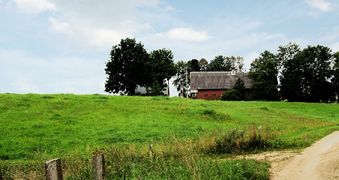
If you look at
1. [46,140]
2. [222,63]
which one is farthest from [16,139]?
[222,63]

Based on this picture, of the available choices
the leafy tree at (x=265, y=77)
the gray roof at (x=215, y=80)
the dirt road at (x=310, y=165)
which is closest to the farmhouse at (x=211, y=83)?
the gray roof at (x=215, y=80)

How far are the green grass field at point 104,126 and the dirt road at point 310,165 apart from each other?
8.54ft

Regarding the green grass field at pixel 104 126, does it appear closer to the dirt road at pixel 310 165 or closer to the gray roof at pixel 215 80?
the dirt road at pixel 310 165

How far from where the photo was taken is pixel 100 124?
99.0ft

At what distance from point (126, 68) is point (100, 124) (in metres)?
53.2

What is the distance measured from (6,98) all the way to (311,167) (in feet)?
92.0

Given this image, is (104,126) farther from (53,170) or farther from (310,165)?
(53,170)

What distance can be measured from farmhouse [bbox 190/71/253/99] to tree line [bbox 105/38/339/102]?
9.24 meters

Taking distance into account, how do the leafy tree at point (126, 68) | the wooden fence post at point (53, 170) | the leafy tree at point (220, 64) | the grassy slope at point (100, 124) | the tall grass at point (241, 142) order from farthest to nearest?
the leafy tree at point (220, 64) → the leafy tree at point (126, 68) → the grassy slope at point (100, 124) → the tall grass at point (241, 142) → the wooden fence post at point (53, 170)

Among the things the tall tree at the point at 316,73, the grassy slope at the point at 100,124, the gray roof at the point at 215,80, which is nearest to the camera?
the grassy slope at the point at 100,124

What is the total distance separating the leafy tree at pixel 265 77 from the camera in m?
86.8

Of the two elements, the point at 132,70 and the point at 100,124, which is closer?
the point at 100,124

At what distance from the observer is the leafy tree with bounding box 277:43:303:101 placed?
285 ft

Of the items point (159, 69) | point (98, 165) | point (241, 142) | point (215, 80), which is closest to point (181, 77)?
point (215, 80)
